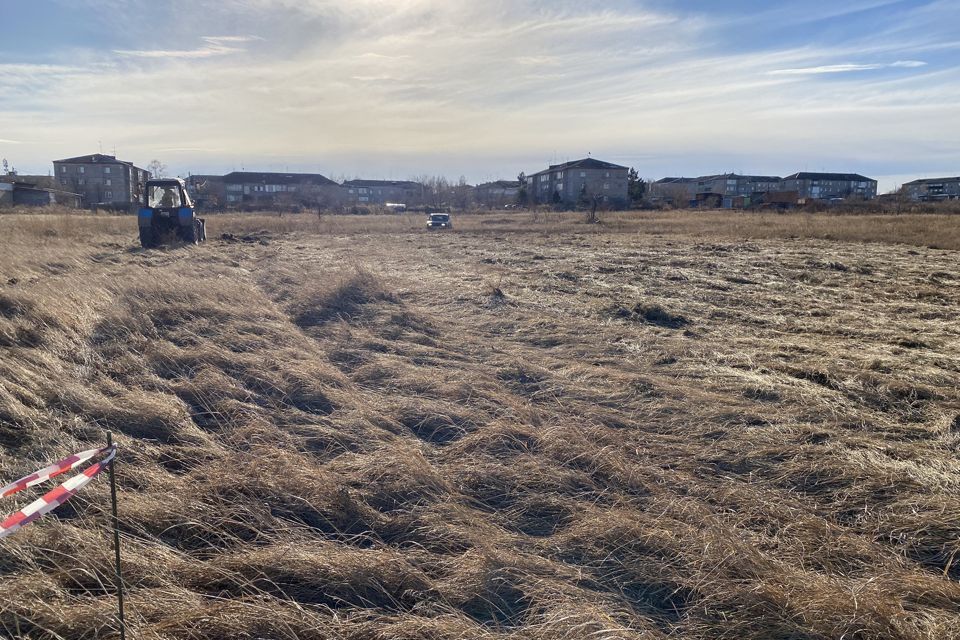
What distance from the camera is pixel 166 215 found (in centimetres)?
1967

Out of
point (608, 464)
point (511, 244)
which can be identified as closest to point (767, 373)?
point (608, 464)

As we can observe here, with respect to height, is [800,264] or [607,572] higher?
[800,264]

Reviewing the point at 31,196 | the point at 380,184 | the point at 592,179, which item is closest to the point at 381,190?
the point at 380,184

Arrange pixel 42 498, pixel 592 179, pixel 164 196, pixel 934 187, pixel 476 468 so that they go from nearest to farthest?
1. pixel 42 498
2. pixel 476 468
3. pixel 164 196
4. pixel 592 179
5. pixel 934 187

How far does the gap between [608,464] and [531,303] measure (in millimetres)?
6631

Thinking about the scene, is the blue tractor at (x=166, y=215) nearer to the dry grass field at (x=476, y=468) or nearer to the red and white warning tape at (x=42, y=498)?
the dry grass field at (x=476, y=468)

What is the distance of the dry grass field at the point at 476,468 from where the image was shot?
112 inches

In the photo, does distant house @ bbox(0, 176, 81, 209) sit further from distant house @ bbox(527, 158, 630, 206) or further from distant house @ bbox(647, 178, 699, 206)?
distant house @ bbox(647, 178, 699, 206)

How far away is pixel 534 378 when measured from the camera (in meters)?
6.36

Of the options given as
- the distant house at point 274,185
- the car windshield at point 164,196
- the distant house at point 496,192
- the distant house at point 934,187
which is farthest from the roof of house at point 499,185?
the car windshield at point 164,196

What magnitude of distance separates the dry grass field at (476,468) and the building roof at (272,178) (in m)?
91.6

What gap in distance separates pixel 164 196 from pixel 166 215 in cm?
109

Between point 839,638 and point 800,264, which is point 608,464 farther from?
point 800,264

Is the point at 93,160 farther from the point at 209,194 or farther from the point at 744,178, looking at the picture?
the point at 744,178
